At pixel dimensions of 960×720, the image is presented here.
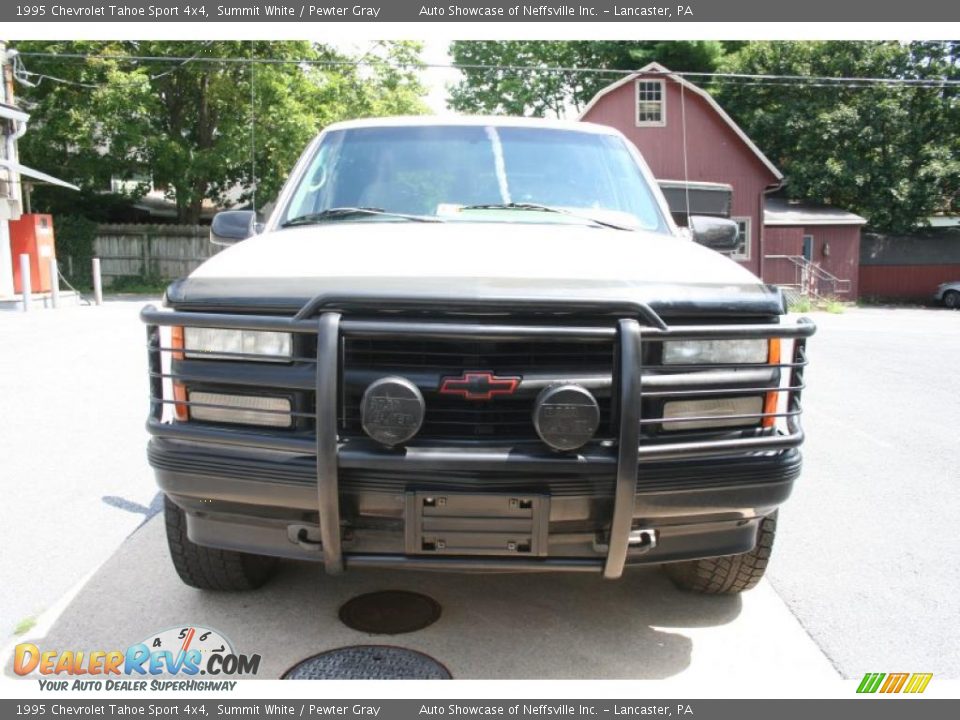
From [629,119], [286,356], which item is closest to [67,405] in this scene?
[286,356]

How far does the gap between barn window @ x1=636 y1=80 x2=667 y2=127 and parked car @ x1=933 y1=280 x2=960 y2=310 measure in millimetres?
13088

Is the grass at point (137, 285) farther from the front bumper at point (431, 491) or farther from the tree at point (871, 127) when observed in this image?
the tree at point (871, 127)

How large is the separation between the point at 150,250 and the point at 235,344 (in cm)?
2701

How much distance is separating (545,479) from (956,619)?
2063mm

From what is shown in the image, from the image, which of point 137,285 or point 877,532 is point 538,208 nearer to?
point 877,532

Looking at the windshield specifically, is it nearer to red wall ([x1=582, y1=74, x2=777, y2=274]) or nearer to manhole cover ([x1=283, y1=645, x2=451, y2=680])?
manhole cover ([x1=283, y1=645, x2=451, y2=680])

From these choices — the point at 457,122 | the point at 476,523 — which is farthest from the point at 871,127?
the point at 476,523

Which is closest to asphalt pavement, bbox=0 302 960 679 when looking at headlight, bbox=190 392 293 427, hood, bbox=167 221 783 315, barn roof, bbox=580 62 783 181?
headlight, bbox=190 392 293 427

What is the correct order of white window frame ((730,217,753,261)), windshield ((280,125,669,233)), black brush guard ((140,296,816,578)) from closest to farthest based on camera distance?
black brush guard ((140,296,816,578))
windshield ((280,125,669,233))
white window frame ((730,217,753,261))

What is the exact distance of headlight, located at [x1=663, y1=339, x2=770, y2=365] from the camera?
2609 millimetres

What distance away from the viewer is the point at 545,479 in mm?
2449

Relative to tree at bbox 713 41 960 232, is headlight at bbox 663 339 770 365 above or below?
below

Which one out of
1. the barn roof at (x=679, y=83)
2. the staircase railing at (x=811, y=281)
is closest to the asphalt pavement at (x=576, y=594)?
the barn roof at (x=679, y=83)

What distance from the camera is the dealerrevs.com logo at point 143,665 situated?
2711 mm
